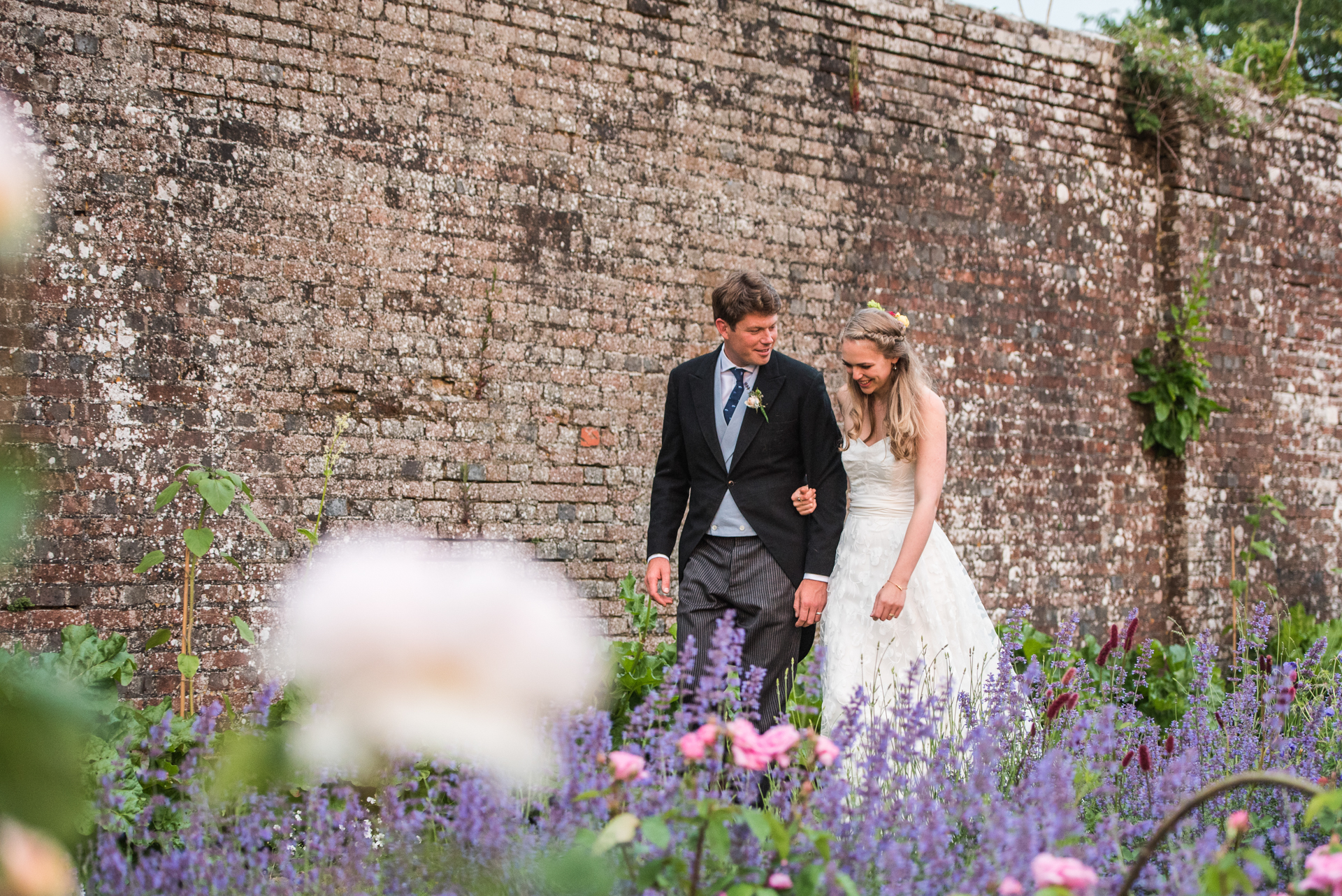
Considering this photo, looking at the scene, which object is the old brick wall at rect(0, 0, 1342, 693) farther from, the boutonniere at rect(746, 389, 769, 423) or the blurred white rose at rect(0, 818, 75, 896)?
the blurred white rose at rect(0, 818, 75, 896)

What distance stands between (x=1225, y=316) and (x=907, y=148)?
2783mm

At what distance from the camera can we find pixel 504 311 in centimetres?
548

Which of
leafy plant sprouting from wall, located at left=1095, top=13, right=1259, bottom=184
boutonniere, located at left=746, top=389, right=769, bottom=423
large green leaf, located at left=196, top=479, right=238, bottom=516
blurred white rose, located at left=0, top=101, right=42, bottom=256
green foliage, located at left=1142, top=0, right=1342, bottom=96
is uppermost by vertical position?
green foliage, located at left=1142, top=0, right=1342, bottom=96

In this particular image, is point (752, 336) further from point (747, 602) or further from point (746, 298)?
point (747, 602)

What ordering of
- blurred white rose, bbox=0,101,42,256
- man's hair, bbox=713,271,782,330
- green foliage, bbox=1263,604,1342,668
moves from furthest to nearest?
green foliage, bbox=1263,604,1342,668 → man's hair, bbox=713,271,782,330 → blurred white rose, bbox=0,101,42,256

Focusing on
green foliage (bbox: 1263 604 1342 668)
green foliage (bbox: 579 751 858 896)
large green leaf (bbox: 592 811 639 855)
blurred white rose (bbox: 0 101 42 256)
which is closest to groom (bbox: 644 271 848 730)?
green foliage (bbox: 579 751 858 896)

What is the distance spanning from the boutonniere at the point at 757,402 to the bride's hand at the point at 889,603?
663 millimetres

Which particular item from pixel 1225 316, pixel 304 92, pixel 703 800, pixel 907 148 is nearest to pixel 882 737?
pixel 703 800

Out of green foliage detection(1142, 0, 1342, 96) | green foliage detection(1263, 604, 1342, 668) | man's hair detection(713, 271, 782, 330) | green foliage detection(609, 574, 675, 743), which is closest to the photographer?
man's hair detection(713, 271, 782, 330)

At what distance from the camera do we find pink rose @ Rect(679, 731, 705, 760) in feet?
5.11

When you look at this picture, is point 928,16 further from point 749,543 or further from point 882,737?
point 882,737

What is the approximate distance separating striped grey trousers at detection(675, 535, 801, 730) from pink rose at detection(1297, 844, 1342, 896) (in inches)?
77.4

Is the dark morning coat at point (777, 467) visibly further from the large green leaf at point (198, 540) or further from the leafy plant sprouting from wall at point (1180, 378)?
the leafy plant sprouting from wall at point (1180, 378)

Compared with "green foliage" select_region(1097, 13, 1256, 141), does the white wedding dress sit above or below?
below
